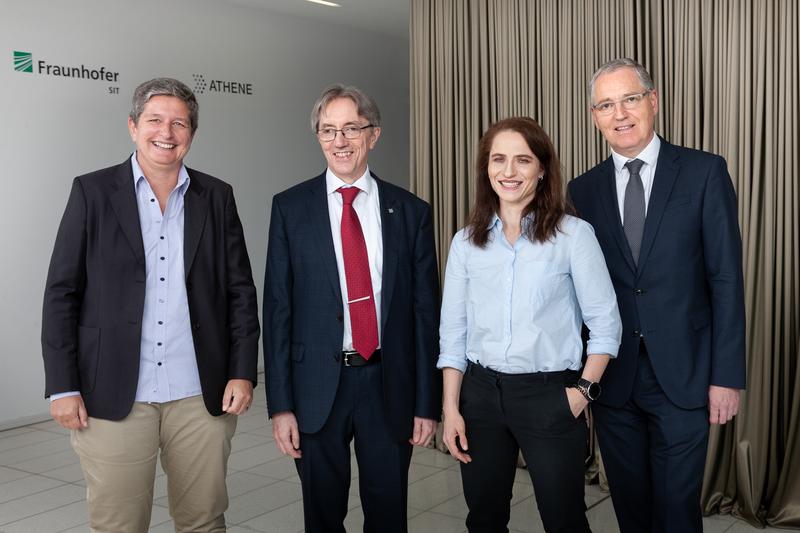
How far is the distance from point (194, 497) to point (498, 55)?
314 cm

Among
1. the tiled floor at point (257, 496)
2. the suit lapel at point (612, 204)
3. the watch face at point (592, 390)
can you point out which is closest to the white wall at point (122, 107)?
the tiled floor at point (257, 496)

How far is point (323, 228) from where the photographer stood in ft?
8.63

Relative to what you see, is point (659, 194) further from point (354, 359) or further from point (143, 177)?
point (143, 177)

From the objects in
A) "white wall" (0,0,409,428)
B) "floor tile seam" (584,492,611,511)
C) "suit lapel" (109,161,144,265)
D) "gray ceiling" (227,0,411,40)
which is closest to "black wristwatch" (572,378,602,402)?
"suit lapel" (109,161,144,265)

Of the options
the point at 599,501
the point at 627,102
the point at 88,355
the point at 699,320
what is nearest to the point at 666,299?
the point at 699,320

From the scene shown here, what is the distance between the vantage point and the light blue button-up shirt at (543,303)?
234 centimetres

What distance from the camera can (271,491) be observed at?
14.8 ft

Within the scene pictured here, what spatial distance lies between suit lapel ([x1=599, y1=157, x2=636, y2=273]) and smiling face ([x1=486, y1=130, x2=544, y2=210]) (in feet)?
1.44

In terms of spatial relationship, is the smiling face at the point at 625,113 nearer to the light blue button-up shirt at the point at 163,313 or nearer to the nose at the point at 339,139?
the nose at the point at 339,139

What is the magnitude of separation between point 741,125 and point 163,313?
9.01 ft

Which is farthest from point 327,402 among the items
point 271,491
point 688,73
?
point 688,73

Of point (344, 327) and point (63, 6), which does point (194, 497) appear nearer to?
point (344, 327)

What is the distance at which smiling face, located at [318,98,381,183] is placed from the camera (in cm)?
260

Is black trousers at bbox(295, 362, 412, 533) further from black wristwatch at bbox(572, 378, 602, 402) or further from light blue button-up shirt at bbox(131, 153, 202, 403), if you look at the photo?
black wristwatch at bbox(572, 378, 602, 402)
